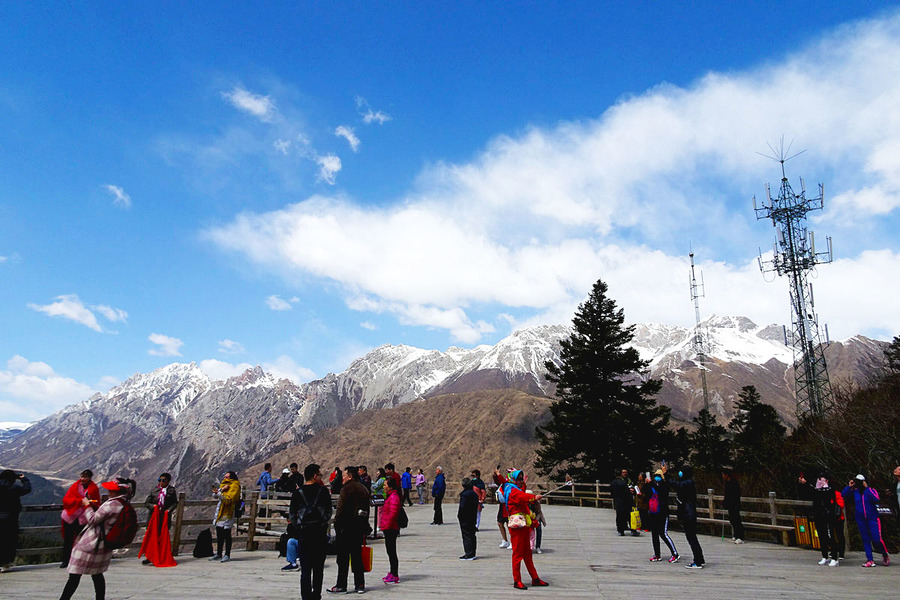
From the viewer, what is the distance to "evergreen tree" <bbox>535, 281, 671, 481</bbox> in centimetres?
3275

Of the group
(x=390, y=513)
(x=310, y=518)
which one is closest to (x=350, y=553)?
(x=390, y=513)

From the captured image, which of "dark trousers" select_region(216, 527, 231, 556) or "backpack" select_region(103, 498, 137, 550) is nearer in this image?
"backpack" select_region(103, 498, 137, 550)

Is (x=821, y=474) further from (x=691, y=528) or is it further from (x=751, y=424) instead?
(x=751, y=424)

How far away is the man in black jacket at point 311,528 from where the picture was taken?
7.41m

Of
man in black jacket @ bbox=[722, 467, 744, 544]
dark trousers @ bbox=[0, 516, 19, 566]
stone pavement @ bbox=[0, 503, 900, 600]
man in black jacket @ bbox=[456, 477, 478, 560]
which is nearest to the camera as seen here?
stone pavement @ bbox=[0, 503, 900, 600]

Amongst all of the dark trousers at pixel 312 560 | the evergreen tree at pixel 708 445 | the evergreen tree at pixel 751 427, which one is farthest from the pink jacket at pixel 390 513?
the evergreen tree at pixel 708 445

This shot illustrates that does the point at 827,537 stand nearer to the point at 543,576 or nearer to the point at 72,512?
the point at 543,576

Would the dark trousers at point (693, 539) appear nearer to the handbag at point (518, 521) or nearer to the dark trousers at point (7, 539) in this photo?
the handbag at point (518, 521)

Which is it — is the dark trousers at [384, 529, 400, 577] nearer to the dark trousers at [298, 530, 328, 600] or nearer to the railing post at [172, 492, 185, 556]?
the dark trousers at [298, 530, 328, 600]

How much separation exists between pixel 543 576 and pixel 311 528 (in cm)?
449

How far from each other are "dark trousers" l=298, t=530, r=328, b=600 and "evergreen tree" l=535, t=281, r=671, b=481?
27.1 m

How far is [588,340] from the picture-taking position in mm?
36281

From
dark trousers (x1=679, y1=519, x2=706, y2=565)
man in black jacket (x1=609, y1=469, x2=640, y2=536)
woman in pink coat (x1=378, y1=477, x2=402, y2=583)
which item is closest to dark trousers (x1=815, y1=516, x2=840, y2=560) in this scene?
dark trousers (x1=679, y1=519, x2=706, y2=565)

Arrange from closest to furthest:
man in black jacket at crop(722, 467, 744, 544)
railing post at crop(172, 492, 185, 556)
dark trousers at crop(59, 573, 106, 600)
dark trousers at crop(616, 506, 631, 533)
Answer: dark trousers at crop(59, 573, 106, 600)
railing post at crop(172, 492, 185, 556)
man in black jacket at crop(722, 467, 744, 544)
dark trousers at crop(616, 506, 631, 533)
